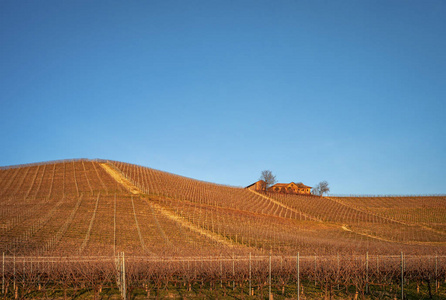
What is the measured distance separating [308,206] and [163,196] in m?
30.2

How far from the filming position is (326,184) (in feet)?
404

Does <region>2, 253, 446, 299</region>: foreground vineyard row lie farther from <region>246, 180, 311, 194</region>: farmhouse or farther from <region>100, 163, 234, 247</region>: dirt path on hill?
<region>246, 180, 311, 194</region>: farmhouse

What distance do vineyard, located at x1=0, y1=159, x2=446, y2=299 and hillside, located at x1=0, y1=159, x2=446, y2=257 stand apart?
0.59ft

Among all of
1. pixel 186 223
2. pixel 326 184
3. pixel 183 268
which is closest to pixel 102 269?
pixel 183 268

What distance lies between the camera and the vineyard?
18.4 m

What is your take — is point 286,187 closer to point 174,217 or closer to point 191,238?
point 174,217

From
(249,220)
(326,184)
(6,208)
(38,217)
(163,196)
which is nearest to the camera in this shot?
(38,217)

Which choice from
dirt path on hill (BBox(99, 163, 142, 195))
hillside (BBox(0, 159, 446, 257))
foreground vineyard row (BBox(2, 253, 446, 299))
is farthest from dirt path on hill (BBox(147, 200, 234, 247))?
foreground vineyard row (BBox(2, 253, 446, 299))

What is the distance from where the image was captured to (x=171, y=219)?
136 feet

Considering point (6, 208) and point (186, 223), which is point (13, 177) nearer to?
point (6, 208)

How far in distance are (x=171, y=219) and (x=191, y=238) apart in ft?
24.2

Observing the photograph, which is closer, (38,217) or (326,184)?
(38,217)

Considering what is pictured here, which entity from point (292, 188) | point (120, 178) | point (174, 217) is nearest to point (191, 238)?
point (174, 217)

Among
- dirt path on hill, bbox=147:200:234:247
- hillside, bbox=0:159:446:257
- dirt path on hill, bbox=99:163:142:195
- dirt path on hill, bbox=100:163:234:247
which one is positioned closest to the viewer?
hillside, bbox=0:159:446:257
